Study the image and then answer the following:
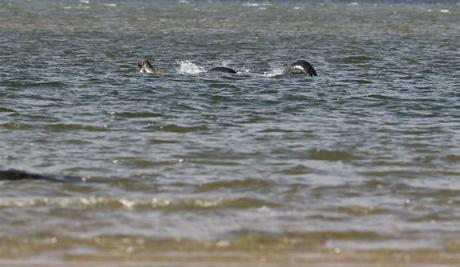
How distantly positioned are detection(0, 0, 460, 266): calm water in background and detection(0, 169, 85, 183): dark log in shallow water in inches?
8.2

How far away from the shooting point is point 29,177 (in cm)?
1355

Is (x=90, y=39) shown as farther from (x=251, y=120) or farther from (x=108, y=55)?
(x=251, y=120)

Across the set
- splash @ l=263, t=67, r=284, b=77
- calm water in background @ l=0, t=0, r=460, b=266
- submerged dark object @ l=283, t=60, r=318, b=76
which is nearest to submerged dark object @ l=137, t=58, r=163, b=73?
calm water in background @ l=0, t=0, r=460, b=266

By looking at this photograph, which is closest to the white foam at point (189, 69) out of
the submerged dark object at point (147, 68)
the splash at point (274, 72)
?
the submerged dark object at point (147, 68)

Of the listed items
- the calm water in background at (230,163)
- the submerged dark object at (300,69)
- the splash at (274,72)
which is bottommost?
the splash at (274,72)

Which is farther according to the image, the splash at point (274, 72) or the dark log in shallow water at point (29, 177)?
the splash at point (274, 72)

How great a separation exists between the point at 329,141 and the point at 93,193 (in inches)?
193

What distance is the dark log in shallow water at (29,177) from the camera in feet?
44.1

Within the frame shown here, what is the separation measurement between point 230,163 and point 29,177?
264 centimetres

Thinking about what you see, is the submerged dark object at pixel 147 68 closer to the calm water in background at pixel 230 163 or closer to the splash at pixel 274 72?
the calm water in background at pixel 230 163

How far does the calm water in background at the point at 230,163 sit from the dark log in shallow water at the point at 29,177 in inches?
8.2

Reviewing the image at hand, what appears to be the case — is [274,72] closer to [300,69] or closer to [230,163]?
[300,69]

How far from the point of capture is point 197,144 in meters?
16.5

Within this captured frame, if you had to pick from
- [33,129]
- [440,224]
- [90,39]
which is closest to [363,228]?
[440,224]
